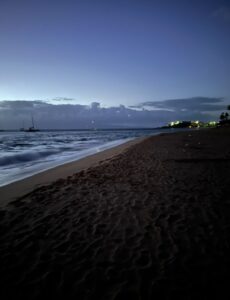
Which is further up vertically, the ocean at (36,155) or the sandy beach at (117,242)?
the sandy beach at (117,242)

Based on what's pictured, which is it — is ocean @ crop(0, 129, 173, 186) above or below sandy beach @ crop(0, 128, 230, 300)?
below

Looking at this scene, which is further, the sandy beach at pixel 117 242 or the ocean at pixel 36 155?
the ocean at pixel 36 155

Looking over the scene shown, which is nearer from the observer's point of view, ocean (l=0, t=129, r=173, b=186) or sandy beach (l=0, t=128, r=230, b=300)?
sandy beach (l=0, t=128, r=230, b=300)

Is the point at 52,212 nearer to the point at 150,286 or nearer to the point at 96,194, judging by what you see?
the point at 96,194

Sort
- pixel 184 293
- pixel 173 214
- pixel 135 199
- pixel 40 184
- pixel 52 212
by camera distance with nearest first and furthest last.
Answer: pixel 184 293 < pixel 173 214 < pixel 52 212 < pixel 135 199 < pixel 40 184

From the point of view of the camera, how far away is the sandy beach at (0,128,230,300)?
9.55ft

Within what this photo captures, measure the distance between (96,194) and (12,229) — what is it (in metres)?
2.87

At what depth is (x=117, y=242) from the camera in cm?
402

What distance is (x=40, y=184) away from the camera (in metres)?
8.55

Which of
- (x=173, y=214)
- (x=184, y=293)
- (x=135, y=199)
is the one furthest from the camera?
(x=135, y=199)

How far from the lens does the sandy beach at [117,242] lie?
2.91 metres

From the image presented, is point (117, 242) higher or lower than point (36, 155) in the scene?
higher

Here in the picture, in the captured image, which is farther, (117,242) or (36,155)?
(36,155)

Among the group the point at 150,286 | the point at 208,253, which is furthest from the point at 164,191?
the point at 150,286
